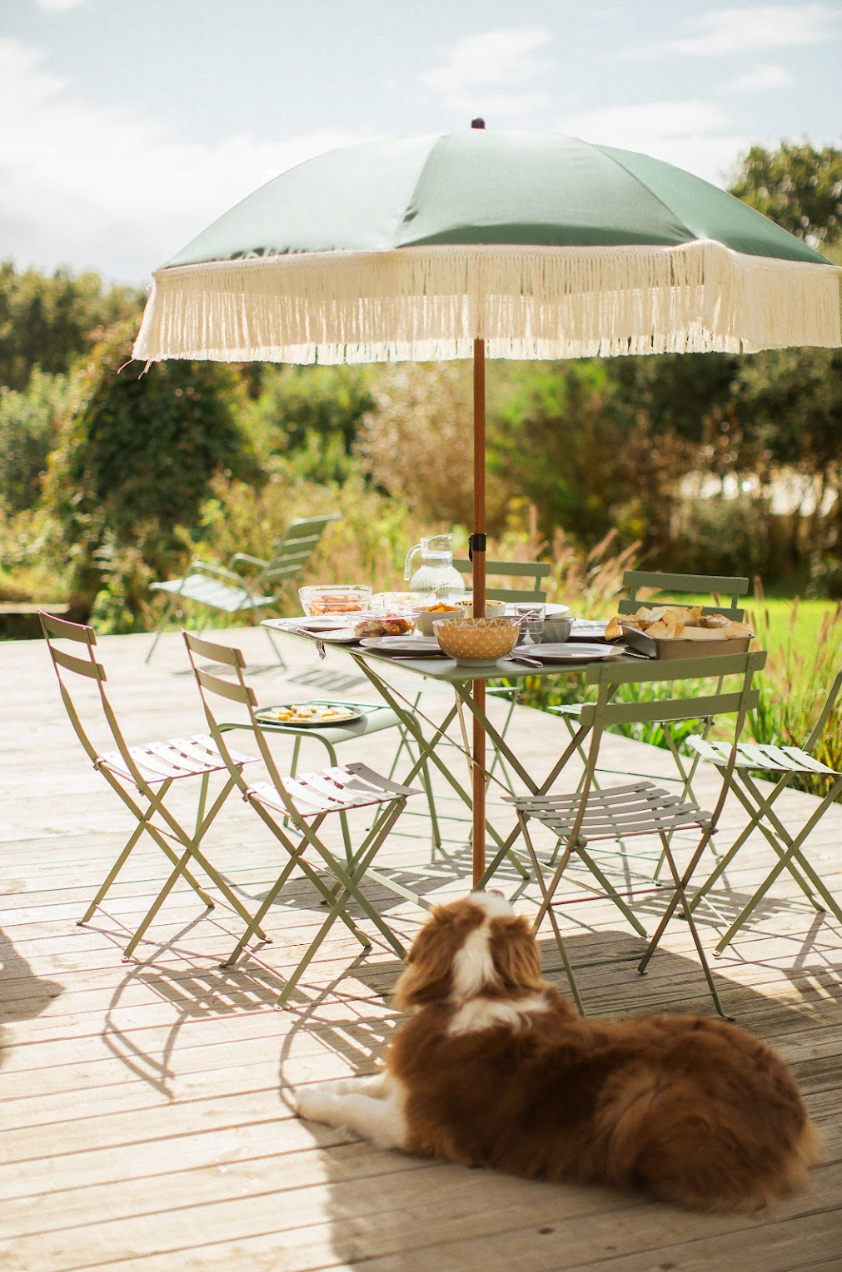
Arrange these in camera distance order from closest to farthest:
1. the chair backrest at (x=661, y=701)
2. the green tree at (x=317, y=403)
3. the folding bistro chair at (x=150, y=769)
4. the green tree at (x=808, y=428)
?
the chair backrest at (x=661, y=701), the folding bistro chair at (x=150, y=769), the green tree at (x=808, y=428), the green tree at (x=317, y=403)

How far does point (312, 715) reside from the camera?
387cm

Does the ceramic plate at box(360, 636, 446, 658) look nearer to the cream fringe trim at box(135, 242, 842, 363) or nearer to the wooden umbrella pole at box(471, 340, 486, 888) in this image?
the wooden umbrella pole at box(471, 340, 486, 888)

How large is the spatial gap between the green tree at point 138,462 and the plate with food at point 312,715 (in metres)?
7.69

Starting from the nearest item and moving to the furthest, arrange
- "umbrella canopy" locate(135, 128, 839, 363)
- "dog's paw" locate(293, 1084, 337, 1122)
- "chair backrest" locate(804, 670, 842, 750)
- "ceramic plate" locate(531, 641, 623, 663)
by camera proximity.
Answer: "dog's paw" locate(293, 1084, 337, 1122)
"umbrella canopy" locate(135, 128, 839, 363)
"ceramic plate" locate(531, 641, 623, 663)
"chair backrest" locate(804, 670, 842, 750)

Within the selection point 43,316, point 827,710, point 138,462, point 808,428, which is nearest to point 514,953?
point 827,710

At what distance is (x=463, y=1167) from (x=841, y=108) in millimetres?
22091

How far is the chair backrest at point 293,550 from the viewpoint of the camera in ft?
26.2

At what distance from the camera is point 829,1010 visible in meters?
3.20

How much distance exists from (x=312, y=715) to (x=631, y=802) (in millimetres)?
1044

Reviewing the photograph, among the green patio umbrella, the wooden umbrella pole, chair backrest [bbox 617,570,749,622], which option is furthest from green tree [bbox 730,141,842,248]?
the green patio umbrella

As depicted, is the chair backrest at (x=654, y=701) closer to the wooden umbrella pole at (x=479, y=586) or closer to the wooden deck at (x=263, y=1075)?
the wooden umbrella pole at (x=479, y=586)

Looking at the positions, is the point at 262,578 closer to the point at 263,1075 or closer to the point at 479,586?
the point at 479,586

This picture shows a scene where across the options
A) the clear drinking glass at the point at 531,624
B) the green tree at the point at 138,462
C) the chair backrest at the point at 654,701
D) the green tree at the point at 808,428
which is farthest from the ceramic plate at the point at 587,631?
the green tree at the point at 808,428

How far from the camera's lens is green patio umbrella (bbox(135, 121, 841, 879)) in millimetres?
2844
